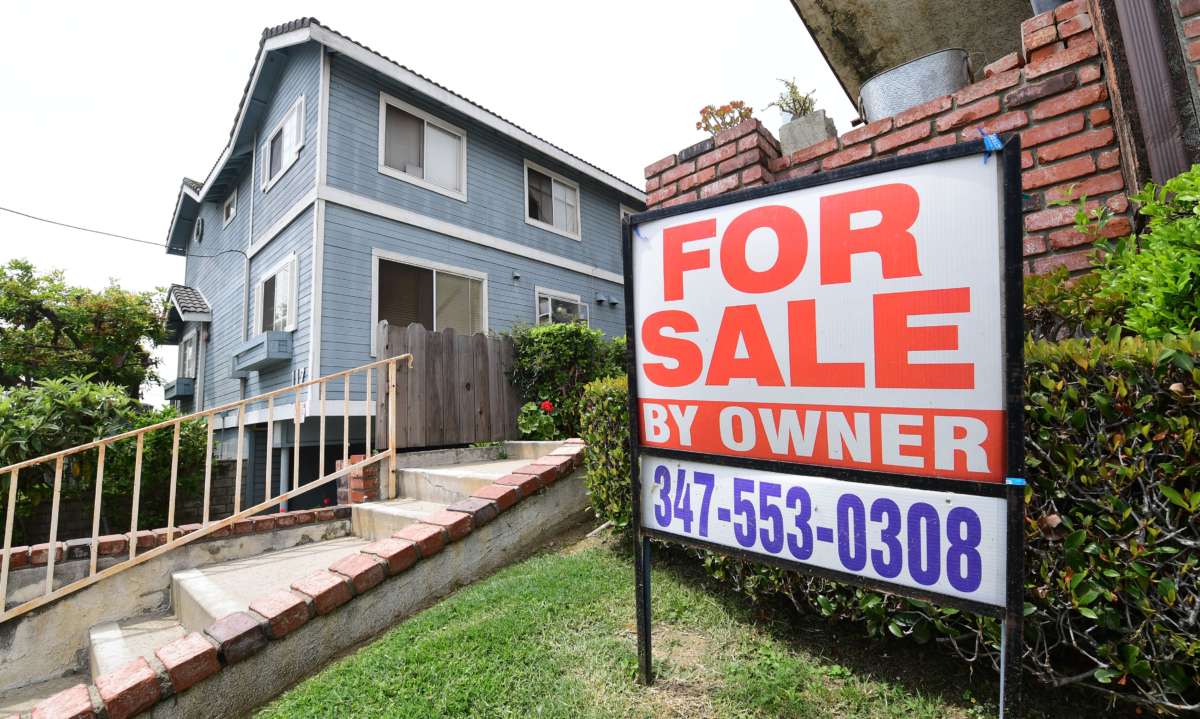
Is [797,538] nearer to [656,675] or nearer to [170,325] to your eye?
[656,675]

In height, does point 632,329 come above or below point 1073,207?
below

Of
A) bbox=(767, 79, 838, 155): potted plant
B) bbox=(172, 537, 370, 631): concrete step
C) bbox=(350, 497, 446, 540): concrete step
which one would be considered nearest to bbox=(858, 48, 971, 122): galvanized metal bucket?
bbox=(767, 79, 838, 155): potted plant

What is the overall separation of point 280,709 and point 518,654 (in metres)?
0.95

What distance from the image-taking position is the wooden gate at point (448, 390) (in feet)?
17.4

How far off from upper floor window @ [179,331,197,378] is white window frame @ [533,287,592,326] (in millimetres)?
9099

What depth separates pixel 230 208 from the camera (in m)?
11.7

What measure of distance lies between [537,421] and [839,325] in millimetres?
5006

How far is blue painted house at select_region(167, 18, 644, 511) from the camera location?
7910 millimetres

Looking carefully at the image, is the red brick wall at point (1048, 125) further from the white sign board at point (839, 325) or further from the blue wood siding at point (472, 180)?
the blue wood siding at point (472, 180)

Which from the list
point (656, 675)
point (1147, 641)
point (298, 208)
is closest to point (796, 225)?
point (1147, 641)

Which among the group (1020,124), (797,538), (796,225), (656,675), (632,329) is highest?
(1020,124)

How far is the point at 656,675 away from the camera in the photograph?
1943mm

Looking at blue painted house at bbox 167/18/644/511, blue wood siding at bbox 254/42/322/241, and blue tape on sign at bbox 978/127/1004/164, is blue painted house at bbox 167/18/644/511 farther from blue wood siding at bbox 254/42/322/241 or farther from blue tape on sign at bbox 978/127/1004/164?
blue tape on sign at bbox 978/127/1004/164

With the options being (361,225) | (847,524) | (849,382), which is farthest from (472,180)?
(847,524)
